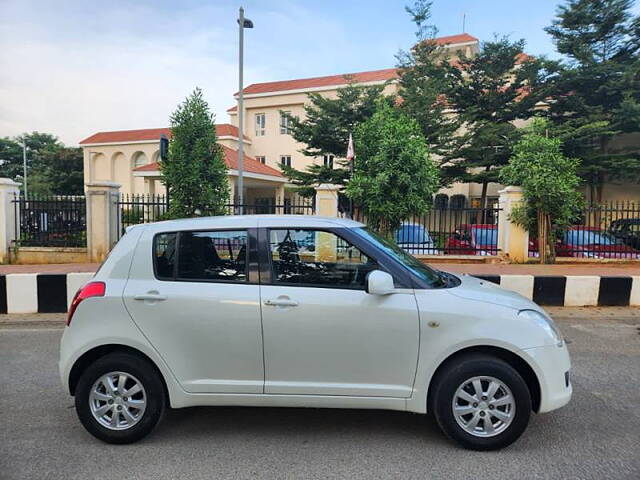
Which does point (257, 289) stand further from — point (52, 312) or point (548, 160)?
point (548, 160)

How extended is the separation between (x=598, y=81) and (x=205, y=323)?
28499 mm

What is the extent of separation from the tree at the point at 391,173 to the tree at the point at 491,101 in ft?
49.9

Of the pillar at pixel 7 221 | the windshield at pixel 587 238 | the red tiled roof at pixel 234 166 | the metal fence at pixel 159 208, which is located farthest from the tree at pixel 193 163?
the red tiled roof at pixel 234 166

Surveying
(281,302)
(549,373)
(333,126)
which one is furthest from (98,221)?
(333,126)

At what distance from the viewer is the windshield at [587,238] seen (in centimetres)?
1312

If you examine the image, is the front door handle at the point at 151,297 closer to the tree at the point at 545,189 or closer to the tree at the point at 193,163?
the tree at the point at 193,163

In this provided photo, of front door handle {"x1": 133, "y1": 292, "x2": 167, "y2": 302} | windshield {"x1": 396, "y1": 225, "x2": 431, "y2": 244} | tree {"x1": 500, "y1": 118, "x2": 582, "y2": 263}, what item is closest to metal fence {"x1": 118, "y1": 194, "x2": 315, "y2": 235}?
windshield {"x1": 396, "y1": 225, "x2": 431, "y2": 244}

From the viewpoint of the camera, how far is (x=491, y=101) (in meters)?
26.2

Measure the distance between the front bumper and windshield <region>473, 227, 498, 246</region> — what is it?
33.0 feet

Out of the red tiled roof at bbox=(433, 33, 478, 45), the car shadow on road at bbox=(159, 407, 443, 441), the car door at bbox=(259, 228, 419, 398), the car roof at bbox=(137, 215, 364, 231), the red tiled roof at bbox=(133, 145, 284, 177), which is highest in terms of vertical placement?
the red tiled roof at bbox=(433, 33, 478, 45)

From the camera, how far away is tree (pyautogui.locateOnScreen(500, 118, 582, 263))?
11.4 metres

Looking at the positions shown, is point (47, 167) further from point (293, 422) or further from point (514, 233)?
point (293, 422)

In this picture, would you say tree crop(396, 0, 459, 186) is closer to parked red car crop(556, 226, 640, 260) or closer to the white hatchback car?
parked red car crop(556, 226, 640, 260)

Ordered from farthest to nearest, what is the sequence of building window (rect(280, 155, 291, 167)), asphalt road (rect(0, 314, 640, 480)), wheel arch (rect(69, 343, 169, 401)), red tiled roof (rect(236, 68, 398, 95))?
building window (rect(280, 155, 291, 167)) < red tiled roof (rect(236, 68, 398, 95)) < wheel arch (rect(69, 343, 169, 401)) < asphalt road (rect(0, 314, 640, 480))
